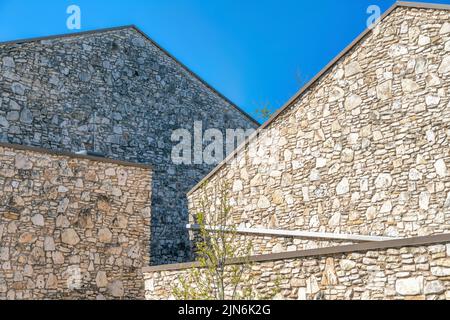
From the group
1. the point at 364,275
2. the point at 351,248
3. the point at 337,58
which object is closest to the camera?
the point at 364,275

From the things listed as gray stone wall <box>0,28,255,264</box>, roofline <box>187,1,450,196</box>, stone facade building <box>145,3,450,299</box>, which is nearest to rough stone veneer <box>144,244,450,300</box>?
stone facade building <box>145,3,450,299</box>

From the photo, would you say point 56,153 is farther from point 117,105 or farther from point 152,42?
point 152,42

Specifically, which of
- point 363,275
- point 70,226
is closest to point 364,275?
point 363,275

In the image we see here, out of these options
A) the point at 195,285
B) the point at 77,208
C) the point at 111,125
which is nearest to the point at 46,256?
the point at 77,208

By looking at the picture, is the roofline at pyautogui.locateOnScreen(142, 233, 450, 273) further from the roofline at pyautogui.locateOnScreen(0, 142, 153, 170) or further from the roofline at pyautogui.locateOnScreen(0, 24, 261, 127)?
the roofline at pyautogui.locateOnScreen(0, 24, 261, 127)

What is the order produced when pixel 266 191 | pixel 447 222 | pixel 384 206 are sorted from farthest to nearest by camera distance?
pixel 266 191 → pixel 384 206 → pixel 447 222

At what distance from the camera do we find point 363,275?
9.72m

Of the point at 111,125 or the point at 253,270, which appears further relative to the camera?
the point at 111,125

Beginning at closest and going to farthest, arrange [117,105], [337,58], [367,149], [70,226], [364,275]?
1. [364,275]
2. [70,226]
3. [367,149]
4. [337,58]
5. [117,105]

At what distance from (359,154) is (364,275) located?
19.5 feet

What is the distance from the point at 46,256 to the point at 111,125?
7.88m

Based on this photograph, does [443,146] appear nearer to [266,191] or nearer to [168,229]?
[266,191]

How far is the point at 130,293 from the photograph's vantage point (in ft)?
49.9
